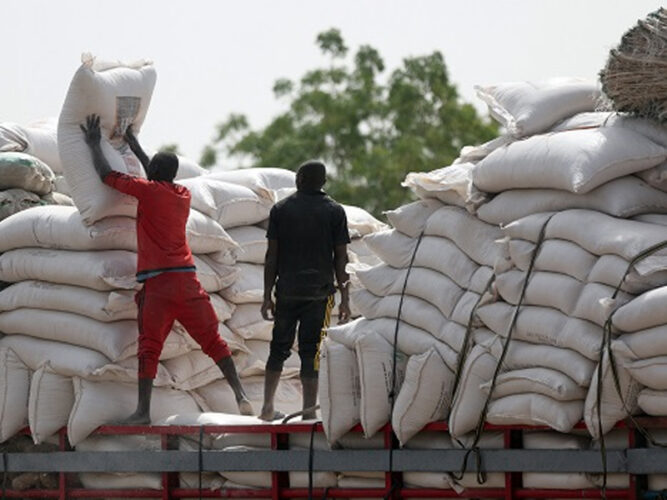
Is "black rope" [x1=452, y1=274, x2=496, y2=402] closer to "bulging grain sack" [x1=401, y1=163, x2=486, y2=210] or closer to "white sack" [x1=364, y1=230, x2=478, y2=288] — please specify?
"white sack" [x1=364, y1=230, x2=478, y2=288]

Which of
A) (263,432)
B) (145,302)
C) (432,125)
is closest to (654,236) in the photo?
(263,432)

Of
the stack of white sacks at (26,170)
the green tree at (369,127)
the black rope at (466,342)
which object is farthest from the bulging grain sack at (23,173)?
the green tree at (369,127)

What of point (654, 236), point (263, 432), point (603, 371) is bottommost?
point (263, 432)

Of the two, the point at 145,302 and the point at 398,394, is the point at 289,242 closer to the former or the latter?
the point at 145,302

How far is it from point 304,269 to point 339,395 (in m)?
1.31

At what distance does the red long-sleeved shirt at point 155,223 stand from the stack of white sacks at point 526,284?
3.99 feet

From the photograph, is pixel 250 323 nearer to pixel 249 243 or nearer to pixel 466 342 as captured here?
pixel 249 243

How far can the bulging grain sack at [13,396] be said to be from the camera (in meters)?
9.34

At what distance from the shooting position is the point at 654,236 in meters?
6.93

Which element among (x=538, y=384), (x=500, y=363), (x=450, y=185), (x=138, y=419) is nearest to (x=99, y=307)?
(x=138, y=419)

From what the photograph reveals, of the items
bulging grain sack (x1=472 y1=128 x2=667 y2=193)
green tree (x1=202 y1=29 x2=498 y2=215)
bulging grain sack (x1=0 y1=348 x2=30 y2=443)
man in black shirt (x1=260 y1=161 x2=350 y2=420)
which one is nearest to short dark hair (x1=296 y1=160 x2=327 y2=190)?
man in black shirt (x1=260 y1=161 x2=350 y2=420)

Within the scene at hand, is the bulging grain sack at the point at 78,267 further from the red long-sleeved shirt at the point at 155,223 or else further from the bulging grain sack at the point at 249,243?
the bulging grain sack at the point at 249,243

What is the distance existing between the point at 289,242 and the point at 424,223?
42.7 inches

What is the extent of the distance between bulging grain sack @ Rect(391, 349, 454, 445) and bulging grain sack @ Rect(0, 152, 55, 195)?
10.3 ft
